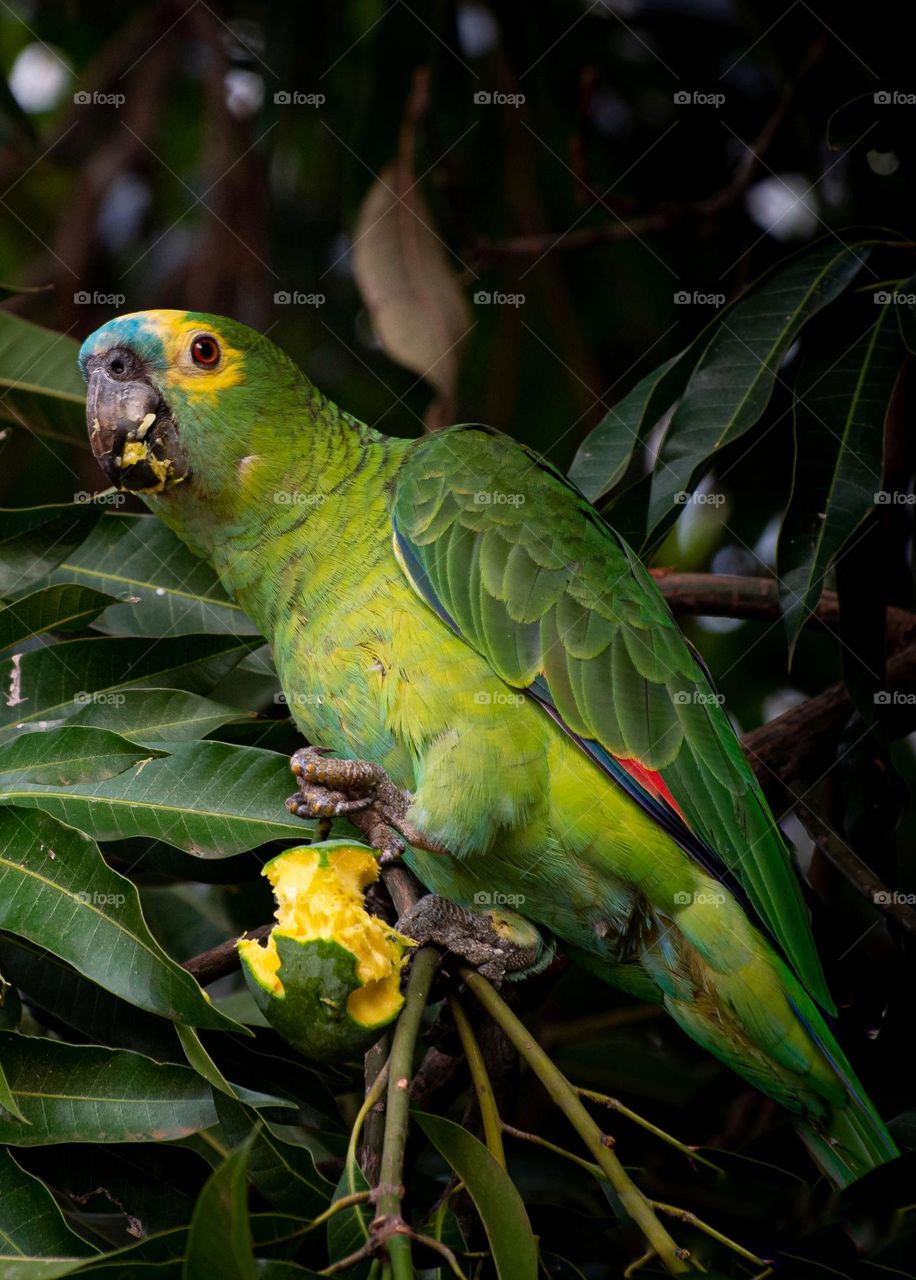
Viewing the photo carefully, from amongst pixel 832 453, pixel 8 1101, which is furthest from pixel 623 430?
pixel 8 1101

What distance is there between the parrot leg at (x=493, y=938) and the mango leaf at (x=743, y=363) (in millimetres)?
771

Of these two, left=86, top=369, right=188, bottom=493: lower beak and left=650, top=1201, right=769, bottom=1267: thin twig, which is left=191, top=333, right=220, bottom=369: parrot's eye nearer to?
left=86, top=369, right=188, bottom=493: lower beak

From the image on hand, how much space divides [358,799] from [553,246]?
6.34ft

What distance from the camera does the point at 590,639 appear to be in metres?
2.21

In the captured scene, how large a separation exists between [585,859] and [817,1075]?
1.83ft

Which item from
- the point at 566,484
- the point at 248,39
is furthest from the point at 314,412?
the point at 248,39

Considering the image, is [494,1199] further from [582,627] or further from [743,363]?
[743,363]

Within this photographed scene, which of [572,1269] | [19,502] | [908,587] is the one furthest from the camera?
[19,502]

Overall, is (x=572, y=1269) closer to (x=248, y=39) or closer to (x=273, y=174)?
(x=273, y=174)

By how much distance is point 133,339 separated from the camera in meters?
2.24

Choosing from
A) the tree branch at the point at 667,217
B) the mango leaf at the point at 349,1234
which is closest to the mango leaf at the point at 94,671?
the mango leaf at the point at 349,1234

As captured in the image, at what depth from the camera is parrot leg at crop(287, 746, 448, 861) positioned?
182 centimetres

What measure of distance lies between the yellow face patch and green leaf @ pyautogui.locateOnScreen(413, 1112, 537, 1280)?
1.43m

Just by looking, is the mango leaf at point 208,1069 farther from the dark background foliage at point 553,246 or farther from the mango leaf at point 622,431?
the mango leaf at point 622,431
